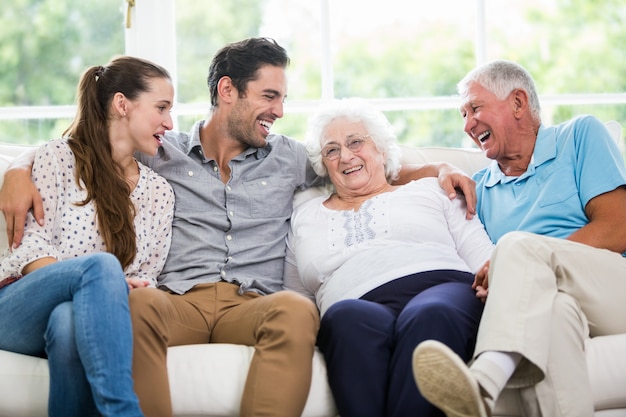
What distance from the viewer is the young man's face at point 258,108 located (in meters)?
2.57

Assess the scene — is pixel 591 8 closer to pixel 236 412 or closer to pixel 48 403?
pixel 236 412

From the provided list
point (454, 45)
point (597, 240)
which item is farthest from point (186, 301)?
point (454, 45)

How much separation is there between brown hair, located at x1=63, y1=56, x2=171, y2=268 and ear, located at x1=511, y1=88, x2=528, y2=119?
42.6 inches

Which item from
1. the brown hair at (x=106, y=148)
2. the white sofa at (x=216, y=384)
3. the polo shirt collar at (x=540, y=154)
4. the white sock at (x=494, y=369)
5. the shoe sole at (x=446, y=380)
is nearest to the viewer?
the shoe sole at (x=446, y=380)

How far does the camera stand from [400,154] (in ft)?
8.67

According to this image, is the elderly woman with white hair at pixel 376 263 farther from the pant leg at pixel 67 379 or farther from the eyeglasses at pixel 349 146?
the pant leg at pixel 67 379

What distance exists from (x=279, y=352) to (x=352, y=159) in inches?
30.1

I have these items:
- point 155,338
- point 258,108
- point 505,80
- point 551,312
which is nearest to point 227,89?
point 258,108

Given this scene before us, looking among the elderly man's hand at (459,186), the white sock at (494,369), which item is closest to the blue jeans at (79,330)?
the white sock at (494,369)

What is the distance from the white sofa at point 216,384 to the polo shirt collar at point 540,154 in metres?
0.65

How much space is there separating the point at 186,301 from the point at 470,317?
0.76 metres

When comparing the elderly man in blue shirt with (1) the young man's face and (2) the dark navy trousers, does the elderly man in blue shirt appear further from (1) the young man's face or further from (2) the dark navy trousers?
(1) the young man's face

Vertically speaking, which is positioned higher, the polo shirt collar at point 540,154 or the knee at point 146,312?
the polo shirt collar at point 540,154

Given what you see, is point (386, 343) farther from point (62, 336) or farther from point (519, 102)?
point (519, 102)
